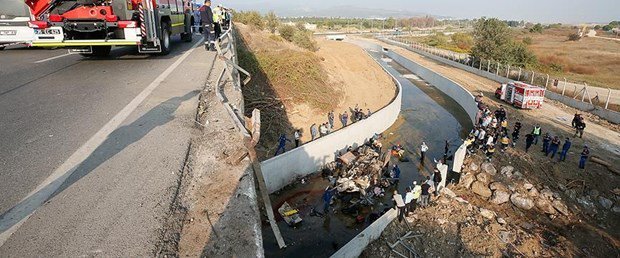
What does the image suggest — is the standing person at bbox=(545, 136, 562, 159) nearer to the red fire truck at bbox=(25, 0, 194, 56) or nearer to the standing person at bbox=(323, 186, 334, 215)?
the standing person at bbox=(323, 186, 334, 215)

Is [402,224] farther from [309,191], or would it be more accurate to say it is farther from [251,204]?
[251,204]

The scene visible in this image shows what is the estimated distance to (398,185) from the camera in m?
15.9

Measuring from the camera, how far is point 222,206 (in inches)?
168

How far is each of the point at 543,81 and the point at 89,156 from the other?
3441 cm

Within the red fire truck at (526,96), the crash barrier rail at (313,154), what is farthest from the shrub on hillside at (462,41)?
the crash barrier rail at (313,154)

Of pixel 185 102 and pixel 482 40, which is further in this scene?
pixel 482 40

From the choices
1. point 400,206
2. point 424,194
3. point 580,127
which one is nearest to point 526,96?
point 580,127

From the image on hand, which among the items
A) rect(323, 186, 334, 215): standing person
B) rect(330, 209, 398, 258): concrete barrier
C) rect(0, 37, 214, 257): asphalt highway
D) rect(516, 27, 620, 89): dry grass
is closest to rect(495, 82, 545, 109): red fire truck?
rect(516, 27, 620, 89): dry grass

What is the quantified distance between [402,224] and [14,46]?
1755 centimetres

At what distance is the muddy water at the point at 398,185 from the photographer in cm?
1167

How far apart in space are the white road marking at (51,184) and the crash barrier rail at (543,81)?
2668 centimetres

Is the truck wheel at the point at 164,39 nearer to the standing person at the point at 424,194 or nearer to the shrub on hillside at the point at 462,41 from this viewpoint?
the standing person at the point at 424,194

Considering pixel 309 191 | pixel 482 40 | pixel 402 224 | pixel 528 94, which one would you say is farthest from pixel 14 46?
pixel 482 40

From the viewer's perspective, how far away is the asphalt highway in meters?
3.74
